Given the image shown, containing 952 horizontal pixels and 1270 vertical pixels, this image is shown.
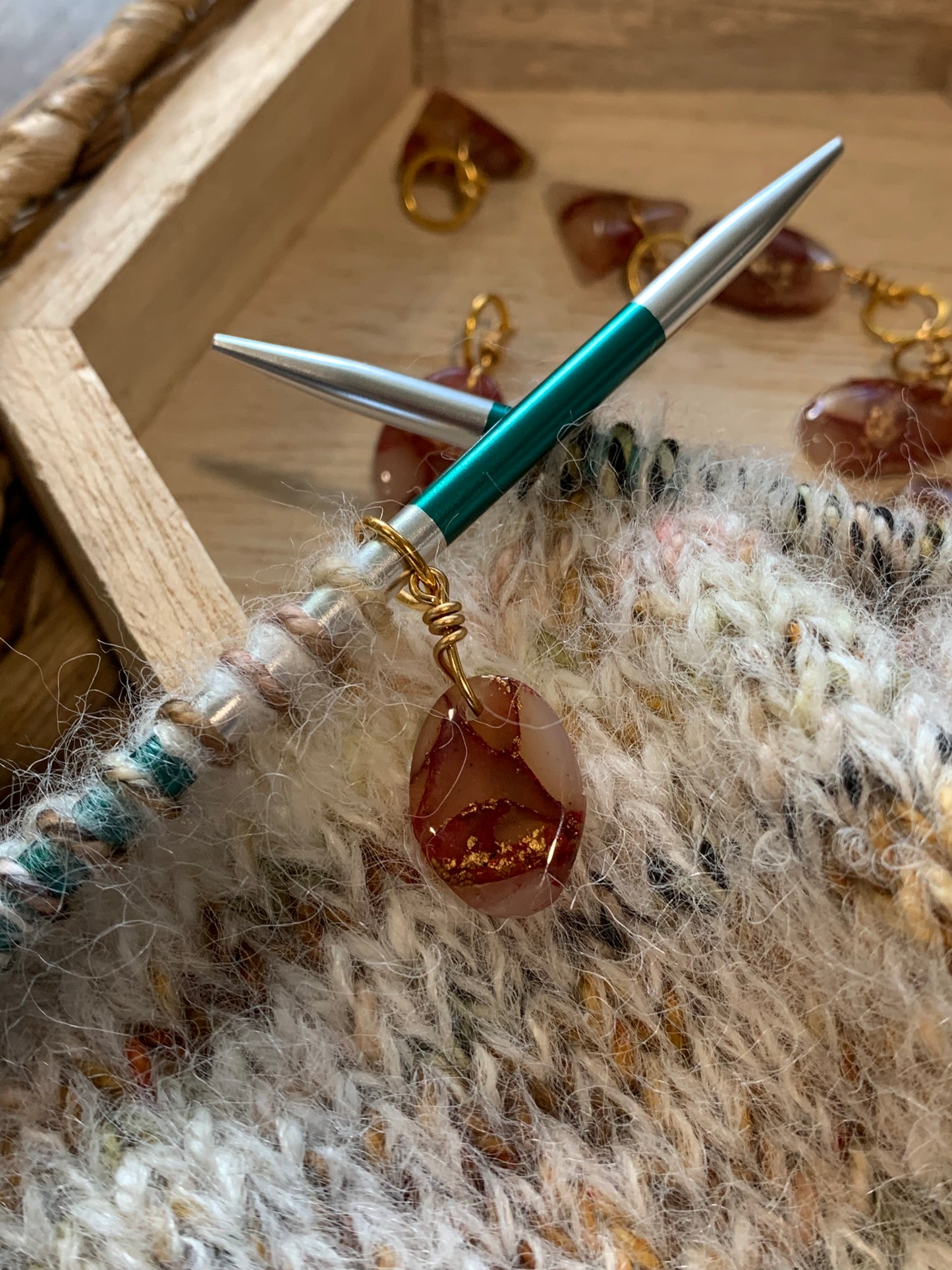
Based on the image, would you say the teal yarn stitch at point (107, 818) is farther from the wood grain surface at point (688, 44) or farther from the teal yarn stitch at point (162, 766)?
the wood grain surface at point (688, 44)

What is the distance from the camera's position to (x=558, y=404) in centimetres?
34

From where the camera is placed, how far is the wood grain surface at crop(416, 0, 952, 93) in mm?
552

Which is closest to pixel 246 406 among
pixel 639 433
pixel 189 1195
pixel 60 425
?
pixel 60 425

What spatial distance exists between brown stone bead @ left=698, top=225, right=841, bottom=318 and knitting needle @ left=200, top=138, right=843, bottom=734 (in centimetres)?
9

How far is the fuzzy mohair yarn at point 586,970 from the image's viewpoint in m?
0.27

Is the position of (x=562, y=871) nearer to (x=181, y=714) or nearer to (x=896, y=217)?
(x=181, y=714)

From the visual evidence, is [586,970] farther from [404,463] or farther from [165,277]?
[165,277]

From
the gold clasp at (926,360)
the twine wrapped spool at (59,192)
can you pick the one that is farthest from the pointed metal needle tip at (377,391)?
the gold clasp at (926,360)

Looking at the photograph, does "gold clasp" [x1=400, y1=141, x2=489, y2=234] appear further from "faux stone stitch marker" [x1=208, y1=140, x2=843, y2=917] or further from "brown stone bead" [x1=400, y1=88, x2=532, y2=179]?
"faux stone stitch marker" [x1=208, y1=140, x2=843, y2=917]

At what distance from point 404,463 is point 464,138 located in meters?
0.23

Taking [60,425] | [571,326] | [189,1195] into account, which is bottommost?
[189,1195]

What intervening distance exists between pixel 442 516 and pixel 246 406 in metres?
0.21

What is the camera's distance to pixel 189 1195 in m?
0.28

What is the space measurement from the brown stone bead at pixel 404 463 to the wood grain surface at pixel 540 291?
0.10 feet
